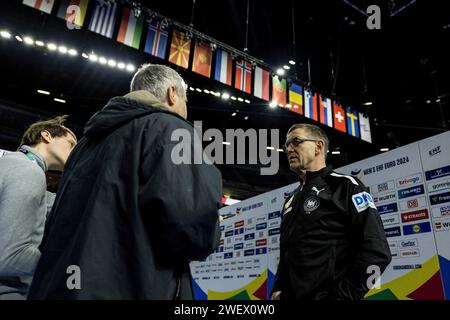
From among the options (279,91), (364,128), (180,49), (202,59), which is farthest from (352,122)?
(180,49)

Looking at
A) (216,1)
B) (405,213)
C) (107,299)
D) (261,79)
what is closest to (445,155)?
(405,213)

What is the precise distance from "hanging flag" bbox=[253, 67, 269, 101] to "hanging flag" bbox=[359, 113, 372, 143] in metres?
2.99

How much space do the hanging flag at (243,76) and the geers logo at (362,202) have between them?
4.34 m

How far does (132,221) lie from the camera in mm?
912

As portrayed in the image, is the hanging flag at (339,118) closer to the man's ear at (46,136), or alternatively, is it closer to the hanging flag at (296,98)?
the hanging flag at (296,98)

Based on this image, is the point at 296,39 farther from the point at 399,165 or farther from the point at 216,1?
the point at 399,165

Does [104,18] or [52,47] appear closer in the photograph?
[104,18]

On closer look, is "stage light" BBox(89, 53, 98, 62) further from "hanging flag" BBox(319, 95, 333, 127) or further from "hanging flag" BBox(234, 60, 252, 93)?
"hanging flag" BBox(319, 95, 333, 127)


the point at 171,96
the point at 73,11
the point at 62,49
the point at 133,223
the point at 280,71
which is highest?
the point at 280,71

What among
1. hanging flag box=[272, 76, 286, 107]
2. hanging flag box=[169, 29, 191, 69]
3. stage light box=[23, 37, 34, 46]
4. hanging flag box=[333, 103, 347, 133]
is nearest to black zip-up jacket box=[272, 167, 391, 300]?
hanging flag box=[169, 29, 191, 69]

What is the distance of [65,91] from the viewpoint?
325 inches

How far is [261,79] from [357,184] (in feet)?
15.6

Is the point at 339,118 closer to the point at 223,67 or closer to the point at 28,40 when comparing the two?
the point at 223,67

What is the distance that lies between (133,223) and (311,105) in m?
6.46
